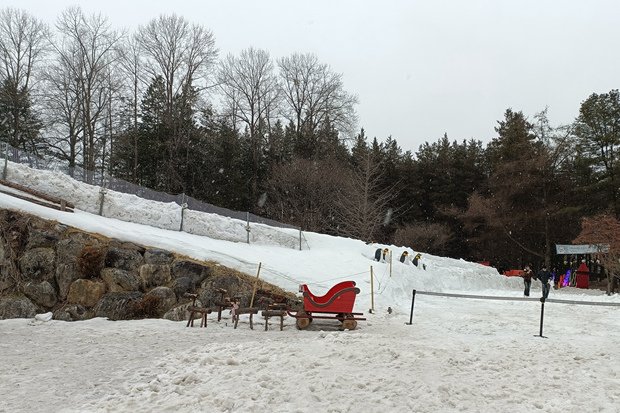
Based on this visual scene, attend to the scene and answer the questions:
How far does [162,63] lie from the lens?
35844 millimetres

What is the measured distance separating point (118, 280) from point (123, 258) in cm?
70

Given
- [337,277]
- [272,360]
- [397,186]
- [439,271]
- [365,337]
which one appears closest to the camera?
[272,360]

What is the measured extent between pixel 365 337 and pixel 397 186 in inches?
1454

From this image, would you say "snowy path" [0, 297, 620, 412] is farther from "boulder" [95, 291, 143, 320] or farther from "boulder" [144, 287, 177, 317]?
"boulder" [144, 287, 177, 317]

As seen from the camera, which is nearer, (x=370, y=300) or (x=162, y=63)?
(x=370, y=300)

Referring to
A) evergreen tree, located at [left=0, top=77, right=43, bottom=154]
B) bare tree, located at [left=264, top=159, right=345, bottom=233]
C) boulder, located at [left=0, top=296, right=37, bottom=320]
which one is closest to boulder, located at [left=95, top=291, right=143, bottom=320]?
boulder, located at [left=0, top=296, right=37, bottom=320]

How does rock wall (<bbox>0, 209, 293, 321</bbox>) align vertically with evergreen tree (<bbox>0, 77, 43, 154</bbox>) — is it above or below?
below

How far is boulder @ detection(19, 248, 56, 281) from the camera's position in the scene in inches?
484

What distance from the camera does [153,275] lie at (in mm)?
12961

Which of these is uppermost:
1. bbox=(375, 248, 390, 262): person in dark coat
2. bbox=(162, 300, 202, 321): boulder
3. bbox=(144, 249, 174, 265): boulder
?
bbox=(375, 248, 390, 262): person in dark coat

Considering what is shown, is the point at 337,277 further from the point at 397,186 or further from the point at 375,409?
the point at 397,186

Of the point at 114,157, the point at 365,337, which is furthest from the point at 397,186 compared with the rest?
the point at 365,337

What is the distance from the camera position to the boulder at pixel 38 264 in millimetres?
12289

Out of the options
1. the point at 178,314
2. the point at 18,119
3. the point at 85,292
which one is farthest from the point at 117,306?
the point at 18,119
